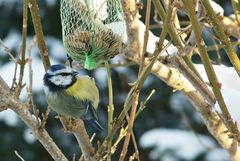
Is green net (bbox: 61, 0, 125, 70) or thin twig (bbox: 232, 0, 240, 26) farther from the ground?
thin twig (bbox: 232, 0, 240, 26)

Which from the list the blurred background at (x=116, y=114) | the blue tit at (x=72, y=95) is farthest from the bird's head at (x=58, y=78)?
the blurred background at (x=116, y=114)

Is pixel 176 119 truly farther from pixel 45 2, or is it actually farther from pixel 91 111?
pixel 91 111

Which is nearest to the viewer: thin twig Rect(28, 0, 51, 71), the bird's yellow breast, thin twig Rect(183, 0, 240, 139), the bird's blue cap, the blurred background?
thin twig Rect(183, 0, 240, 139)

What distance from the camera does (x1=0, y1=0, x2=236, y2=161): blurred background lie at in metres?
3.99

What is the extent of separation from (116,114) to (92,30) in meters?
2.59

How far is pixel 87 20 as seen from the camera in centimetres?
152

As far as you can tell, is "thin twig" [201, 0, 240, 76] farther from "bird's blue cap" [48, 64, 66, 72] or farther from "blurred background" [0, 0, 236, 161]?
"blurred background" [0, 0, 236, 161]

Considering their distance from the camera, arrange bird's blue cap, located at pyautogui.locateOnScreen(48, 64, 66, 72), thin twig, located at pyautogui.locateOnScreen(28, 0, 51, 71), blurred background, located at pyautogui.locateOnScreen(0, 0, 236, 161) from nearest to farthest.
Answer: thin twig, located at pyautogui.locateOnScreen(28, 0, 51, 71) → bird's blue cap, located at pyautogui.locateOnScreen(48, 64, 66, 72) → blurred background, located at pyautogui.locateOnScreen(0, 0, 236, 161)

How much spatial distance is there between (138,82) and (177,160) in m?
2.87

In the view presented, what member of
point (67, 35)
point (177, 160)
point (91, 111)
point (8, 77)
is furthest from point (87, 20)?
point (177, 160)

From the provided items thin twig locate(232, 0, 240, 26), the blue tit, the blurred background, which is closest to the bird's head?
the blue tit

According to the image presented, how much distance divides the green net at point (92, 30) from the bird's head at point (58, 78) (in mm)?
39

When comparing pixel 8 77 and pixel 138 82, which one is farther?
pixel 8 77

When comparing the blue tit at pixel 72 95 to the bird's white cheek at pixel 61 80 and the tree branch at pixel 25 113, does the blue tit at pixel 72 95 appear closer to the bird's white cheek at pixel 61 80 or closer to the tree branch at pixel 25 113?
the bird's white cheek at pixel 61 80
